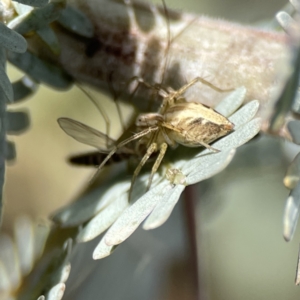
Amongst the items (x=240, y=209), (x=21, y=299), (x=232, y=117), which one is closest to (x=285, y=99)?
(x=232, y=117)

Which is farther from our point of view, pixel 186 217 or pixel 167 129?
pixel 186 217

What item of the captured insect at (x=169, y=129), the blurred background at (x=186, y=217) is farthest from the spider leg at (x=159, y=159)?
the blurred background at (x=186, y=217)

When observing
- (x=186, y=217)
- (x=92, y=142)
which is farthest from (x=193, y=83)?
(x=186, y=217)

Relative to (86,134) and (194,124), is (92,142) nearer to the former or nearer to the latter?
(86,134)

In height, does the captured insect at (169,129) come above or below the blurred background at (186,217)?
above

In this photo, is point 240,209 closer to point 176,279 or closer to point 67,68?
point 176,279

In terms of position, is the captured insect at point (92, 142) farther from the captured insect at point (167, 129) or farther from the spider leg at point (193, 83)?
the spider leg at point (193, 83)
